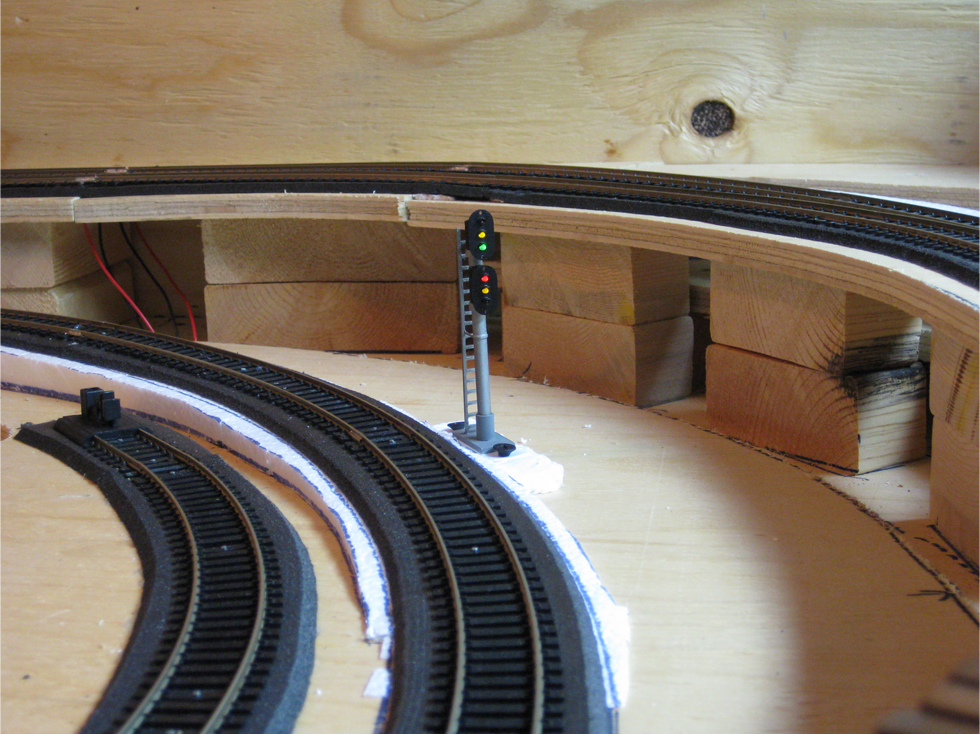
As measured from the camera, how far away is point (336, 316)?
322 inches

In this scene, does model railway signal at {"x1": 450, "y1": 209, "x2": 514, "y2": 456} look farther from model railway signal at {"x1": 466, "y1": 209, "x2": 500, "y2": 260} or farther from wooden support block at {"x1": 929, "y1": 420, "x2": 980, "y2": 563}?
wooden support block at {"x1": 929, "y1": 420, "x2": 980, "y2": 563}

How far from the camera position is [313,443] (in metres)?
4.93

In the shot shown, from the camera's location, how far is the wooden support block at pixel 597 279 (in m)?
5.85

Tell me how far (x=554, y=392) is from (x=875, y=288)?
2.34 m

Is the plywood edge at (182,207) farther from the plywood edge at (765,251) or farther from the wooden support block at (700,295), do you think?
the wooden support block at (700,295)

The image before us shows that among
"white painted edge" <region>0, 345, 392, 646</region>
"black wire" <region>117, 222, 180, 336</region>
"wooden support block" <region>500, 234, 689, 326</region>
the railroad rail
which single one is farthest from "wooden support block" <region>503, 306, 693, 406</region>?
"black wire" <region>117, 222, 180, 336</region>

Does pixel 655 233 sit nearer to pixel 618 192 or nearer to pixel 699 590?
pixel 618 192

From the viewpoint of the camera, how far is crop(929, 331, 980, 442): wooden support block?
359cm

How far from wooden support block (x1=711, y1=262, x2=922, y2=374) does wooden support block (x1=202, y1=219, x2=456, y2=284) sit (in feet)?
10.3

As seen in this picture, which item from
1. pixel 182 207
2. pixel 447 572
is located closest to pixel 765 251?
pixel 447 572

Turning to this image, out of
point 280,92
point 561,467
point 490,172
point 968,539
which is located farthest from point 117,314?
point 968,539

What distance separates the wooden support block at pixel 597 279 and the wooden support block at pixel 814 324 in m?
0.69

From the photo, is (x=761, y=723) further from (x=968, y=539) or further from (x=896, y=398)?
(x=896, y=398)

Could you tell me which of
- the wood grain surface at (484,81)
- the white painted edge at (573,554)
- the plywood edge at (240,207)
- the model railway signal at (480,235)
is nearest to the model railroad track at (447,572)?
the white painted edge at (573,554)
